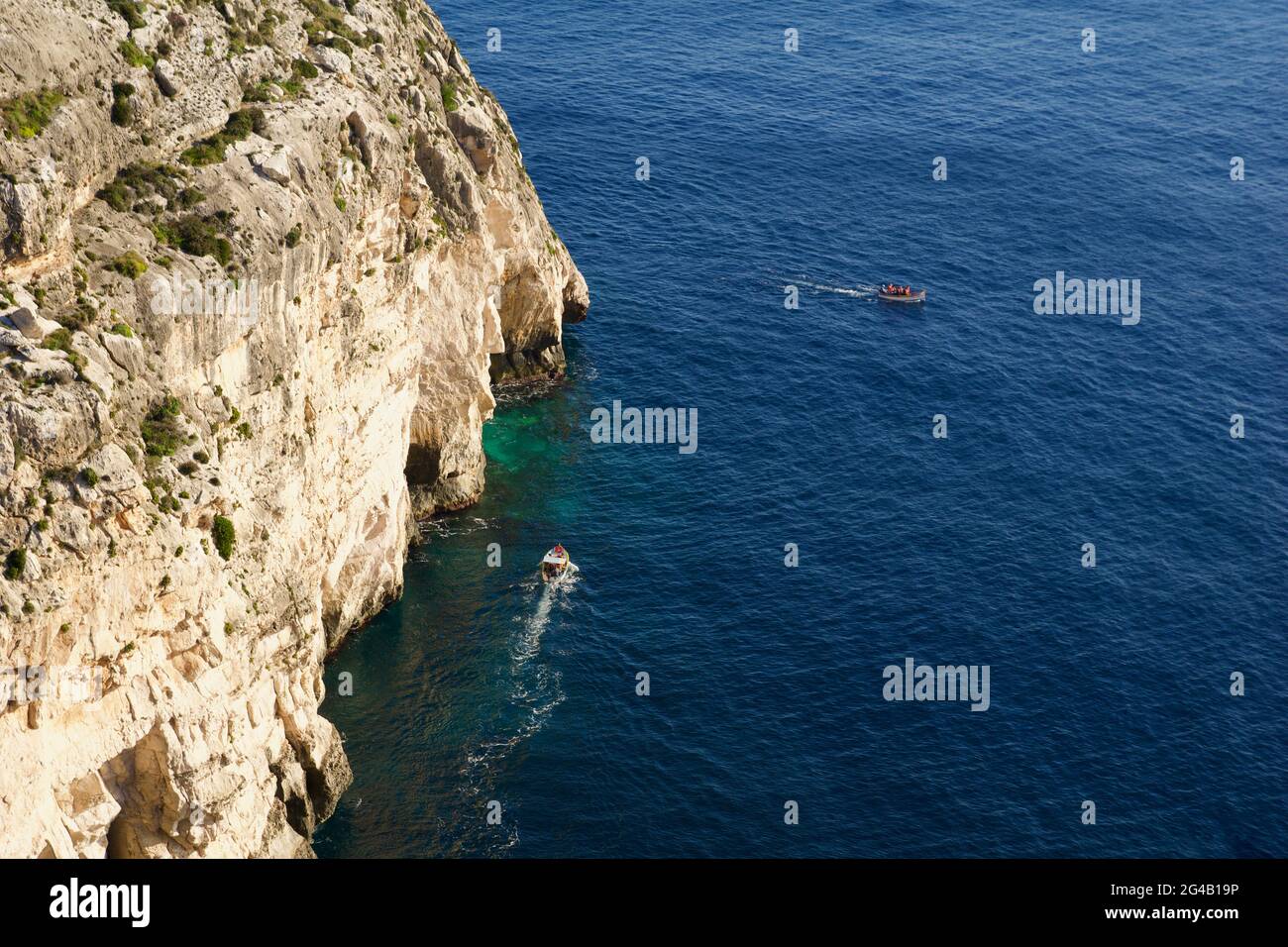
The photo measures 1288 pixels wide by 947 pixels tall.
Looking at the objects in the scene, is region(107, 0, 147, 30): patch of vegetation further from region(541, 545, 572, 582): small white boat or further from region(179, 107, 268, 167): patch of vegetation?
region(541, 545, 572, 582): small white boat

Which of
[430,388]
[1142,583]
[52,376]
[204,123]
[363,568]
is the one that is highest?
[204,123]

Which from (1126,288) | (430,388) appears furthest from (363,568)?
(1126,288)

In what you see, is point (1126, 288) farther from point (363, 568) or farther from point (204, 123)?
point (204, 123)

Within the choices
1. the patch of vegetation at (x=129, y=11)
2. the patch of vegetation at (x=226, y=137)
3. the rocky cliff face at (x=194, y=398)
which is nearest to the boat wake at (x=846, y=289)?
the rocky cliff face at (x=194, y=398)

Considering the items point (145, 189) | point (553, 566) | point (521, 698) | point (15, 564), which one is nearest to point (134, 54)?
point (145, 189)

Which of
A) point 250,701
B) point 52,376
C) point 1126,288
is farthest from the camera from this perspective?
point 1126,288

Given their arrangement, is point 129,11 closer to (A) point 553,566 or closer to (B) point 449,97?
(B) point 449,97

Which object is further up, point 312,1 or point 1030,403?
point 312,1
